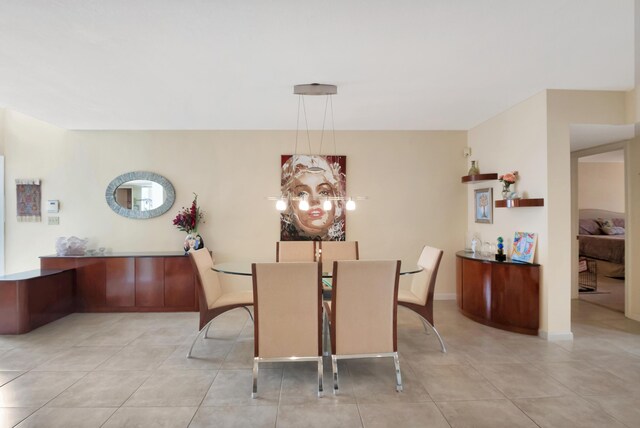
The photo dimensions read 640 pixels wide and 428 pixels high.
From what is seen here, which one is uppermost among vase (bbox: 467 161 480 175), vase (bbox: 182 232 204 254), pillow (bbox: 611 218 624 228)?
vase (bbox: 467 161 480 175)

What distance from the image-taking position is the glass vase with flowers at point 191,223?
4.33 meters

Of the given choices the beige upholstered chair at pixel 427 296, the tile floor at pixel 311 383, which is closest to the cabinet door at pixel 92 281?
the tile floor at pixel 311 383

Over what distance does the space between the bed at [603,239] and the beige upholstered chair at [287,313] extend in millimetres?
6477

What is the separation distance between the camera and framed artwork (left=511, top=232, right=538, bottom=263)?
11.2ft

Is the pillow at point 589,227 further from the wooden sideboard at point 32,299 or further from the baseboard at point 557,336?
the wooden sideboard at point 32,299

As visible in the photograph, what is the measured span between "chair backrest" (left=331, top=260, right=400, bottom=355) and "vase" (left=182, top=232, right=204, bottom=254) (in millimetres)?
2602

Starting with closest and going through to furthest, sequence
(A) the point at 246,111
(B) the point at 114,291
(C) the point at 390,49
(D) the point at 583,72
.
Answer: (C) the point at 390,49 < (D) the point at 583,72 < (A) the point at 246,111 < (B) the point at 114,291

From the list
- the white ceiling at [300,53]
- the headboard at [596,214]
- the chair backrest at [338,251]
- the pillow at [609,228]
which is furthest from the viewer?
the headboard at [596,214]

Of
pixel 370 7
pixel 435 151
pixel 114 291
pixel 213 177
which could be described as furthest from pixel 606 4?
pixel 114 291

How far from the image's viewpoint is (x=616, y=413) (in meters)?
2.05

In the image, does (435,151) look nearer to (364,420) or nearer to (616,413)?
(616,413)

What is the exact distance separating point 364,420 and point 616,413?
158 centimetres

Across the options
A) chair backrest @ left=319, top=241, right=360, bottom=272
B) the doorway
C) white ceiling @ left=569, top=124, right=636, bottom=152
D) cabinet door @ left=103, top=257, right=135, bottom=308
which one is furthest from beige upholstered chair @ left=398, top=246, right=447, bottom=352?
cabinet door @ left=103, top=257, right=135, bottom=308

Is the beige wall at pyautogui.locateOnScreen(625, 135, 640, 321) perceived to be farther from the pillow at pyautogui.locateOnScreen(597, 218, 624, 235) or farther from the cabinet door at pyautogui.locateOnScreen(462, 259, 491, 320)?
the pillow at pyautogui.locateOnScreen(597, 218, 624, 235)
